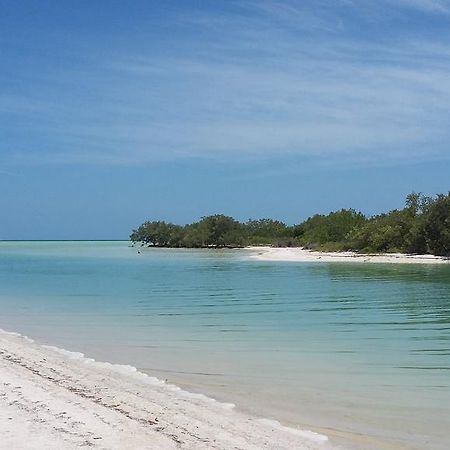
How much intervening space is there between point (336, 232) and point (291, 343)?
77027 mm

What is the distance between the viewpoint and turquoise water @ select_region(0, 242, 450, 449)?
832 cm

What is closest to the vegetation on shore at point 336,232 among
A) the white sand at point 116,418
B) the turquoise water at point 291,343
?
the turquoise water at point 291,343

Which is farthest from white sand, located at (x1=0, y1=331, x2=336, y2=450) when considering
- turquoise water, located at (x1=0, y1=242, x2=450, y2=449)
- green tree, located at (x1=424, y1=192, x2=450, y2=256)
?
green tree, located at (x1=424, y1=192, x2=450, y2=256)

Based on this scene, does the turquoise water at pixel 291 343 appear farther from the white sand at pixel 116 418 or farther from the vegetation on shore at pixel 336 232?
the vegetation on shore at pixel 336 232

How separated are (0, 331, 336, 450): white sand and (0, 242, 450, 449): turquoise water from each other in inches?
25.4

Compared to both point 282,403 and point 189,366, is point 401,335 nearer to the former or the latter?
point 189,366

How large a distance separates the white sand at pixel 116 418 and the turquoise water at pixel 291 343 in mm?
645

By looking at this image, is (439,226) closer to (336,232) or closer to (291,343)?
(336,232)

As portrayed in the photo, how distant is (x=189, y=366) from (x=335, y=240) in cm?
7829

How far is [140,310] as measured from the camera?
68.1 feet

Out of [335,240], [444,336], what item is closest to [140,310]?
[444,336]

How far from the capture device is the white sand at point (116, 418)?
6.31m

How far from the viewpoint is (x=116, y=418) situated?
23.4 feet

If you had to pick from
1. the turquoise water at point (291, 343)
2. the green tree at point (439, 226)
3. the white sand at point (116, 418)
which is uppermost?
the green tree at point (439, 226)
